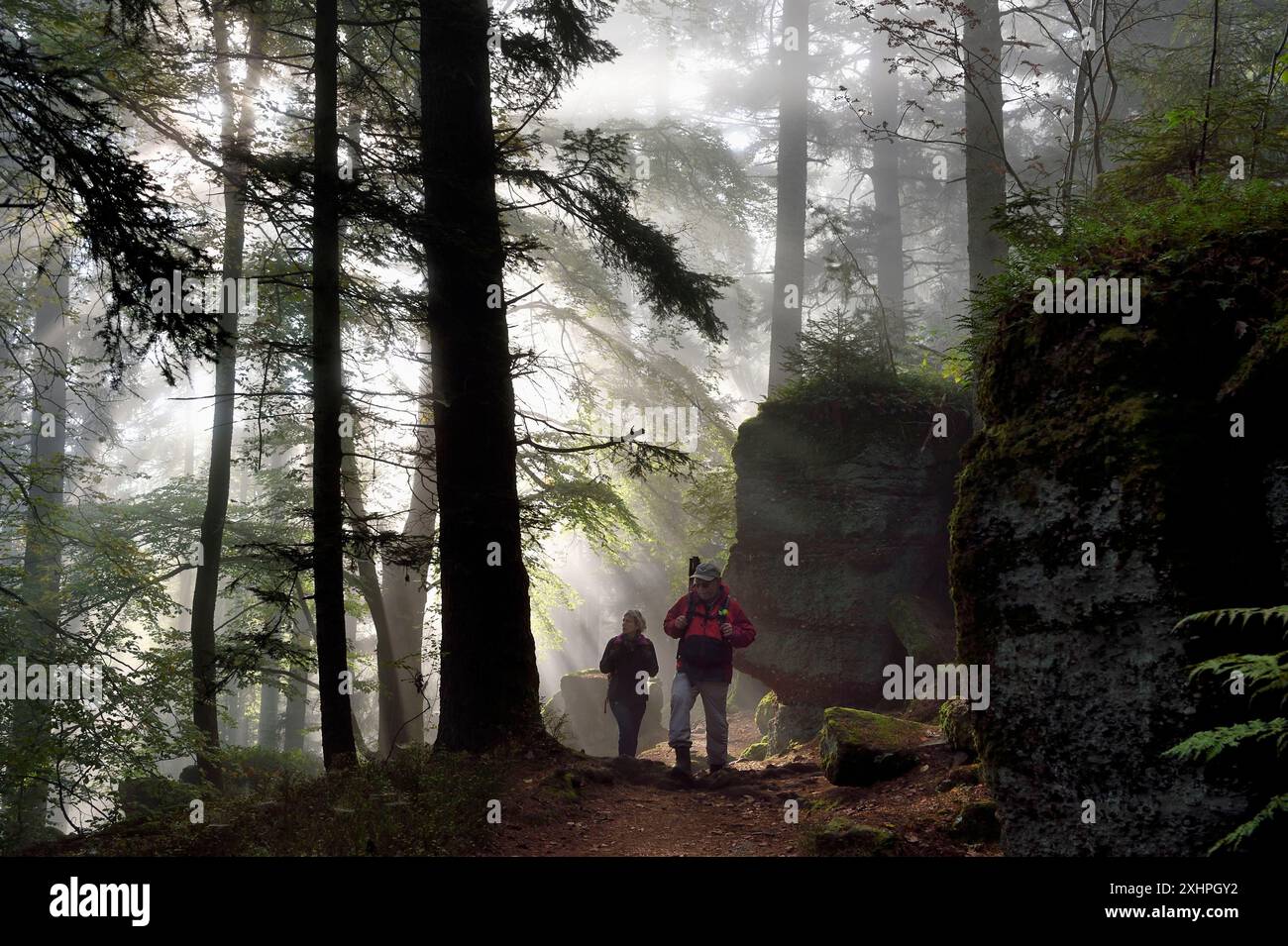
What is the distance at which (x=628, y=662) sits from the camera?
1044 cm

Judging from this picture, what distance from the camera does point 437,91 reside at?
807 centimetres

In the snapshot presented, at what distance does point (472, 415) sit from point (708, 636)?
3.56 metres

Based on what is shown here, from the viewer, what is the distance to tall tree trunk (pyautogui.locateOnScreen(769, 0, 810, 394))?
19.2m

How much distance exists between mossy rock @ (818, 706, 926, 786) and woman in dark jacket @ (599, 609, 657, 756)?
137 inches

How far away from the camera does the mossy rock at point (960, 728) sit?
21.4 feet

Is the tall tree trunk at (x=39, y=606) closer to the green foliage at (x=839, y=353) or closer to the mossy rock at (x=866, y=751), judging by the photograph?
the mossy rock at (x=866, y=751)

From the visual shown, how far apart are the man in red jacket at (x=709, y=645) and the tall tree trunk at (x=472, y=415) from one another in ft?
5.89

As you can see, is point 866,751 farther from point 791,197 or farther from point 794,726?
point 791,197

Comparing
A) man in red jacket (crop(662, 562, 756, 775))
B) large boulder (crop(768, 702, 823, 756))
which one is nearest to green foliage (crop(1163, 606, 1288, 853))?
man in red jacket (crop(662, 562, 756, 775))

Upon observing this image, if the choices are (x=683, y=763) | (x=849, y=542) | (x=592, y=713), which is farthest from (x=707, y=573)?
(x=592, y=713)

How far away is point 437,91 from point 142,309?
441 cm

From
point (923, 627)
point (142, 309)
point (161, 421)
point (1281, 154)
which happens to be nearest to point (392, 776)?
point (142, 309)

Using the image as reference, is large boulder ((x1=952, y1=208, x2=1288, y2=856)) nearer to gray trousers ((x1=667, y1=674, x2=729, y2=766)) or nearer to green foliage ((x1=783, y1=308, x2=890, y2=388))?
gray trousers ((x1=667, y1=674, x2=729, y2=766))

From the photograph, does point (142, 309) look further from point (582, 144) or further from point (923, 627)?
point (923, 627)
